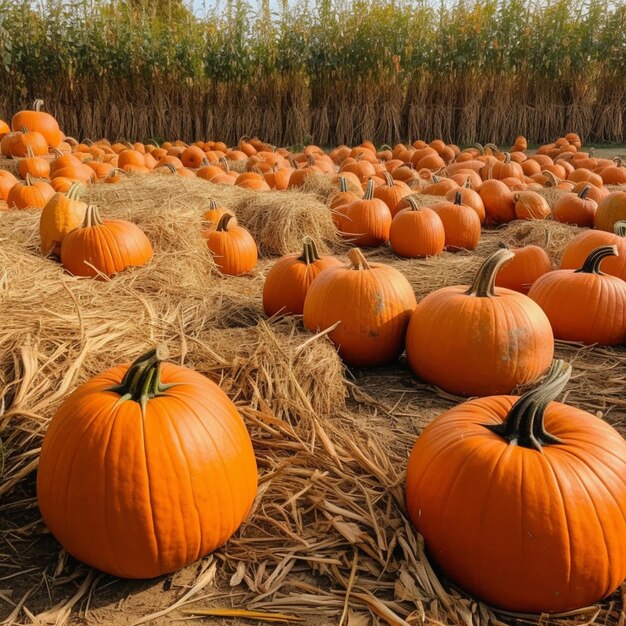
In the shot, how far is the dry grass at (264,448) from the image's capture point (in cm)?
175

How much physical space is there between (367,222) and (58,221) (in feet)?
9.57

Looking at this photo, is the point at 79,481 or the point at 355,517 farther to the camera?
the point at 355,517

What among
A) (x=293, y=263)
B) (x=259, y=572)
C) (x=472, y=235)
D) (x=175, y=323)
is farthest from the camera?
(x=472, y=235)

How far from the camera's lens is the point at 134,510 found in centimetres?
174

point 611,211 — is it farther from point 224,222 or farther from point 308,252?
point 224,222

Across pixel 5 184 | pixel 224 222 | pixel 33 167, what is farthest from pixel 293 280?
pixel 33 167

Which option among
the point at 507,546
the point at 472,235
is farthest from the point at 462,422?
the point at 472,235

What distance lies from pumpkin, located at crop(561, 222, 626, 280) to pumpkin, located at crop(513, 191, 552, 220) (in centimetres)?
230

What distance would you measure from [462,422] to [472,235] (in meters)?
4.15

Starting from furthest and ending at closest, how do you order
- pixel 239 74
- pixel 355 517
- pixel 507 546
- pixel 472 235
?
pixel 239 74 → pixel 472 235 → pixel 355 517 → pixel 507 546

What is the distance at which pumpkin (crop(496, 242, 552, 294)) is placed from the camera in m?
4.19

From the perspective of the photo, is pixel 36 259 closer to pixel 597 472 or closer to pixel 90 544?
pixel 90 544

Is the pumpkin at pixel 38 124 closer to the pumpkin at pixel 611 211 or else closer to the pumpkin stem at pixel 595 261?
the pumpkin at pixel 611 211

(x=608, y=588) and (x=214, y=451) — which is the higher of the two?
(x=214, y=451)
